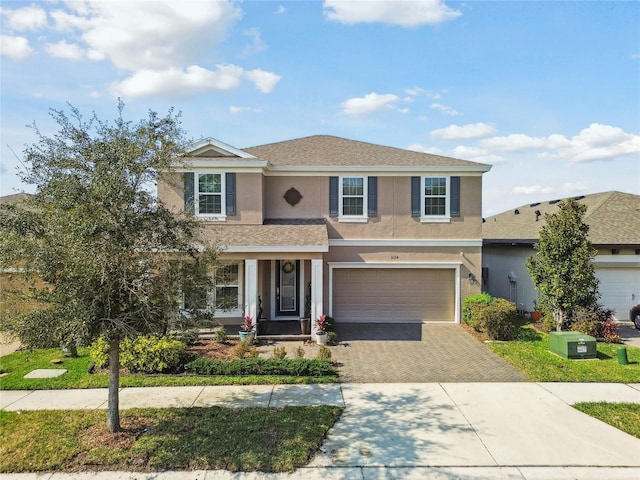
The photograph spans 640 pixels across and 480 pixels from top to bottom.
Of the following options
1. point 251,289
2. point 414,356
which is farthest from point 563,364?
point 251,289

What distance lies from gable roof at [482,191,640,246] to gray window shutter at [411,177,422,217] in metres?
4.87

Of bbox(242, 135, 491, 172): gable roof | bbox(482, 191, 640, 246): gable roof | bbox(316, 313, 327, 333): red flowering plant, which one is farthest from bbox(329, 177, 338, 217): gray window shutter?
bbox(482, 191, 640, 246): gable roof

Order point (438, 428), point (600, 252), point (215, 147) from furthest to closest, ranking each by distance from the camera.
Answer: point (600, 252) → point (215, 147) → point (438, 428)

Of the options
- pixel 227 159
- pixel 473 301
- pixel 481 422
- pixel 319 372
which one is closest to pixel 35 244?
pixel 319 372

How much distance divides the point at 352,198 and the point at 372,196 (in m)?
0.77

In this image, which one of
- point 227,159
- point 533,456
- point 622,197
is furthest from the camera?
point 622,197

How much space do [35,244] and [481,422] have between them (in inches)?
308

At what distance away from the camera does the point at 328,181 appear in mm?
16203

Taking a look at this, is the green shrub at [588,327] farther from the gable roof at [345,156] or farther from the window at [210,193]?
the window at [210,193]

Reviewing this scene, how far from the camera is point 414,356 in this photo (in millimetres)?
11883

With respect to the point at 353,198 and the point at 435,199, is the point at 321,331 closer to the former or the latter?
the point at 353,198

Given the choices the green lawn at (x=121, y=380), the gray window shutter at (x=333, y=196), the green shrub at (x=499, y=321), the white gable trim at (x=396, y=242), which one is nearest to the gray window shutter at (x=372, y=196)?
the white gable trim at (x=396, y=242)

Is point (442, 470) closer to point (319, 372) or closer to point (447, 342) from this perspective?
point (319, 372)

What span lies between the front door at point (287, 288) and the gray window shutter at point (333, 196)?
2.33 m
